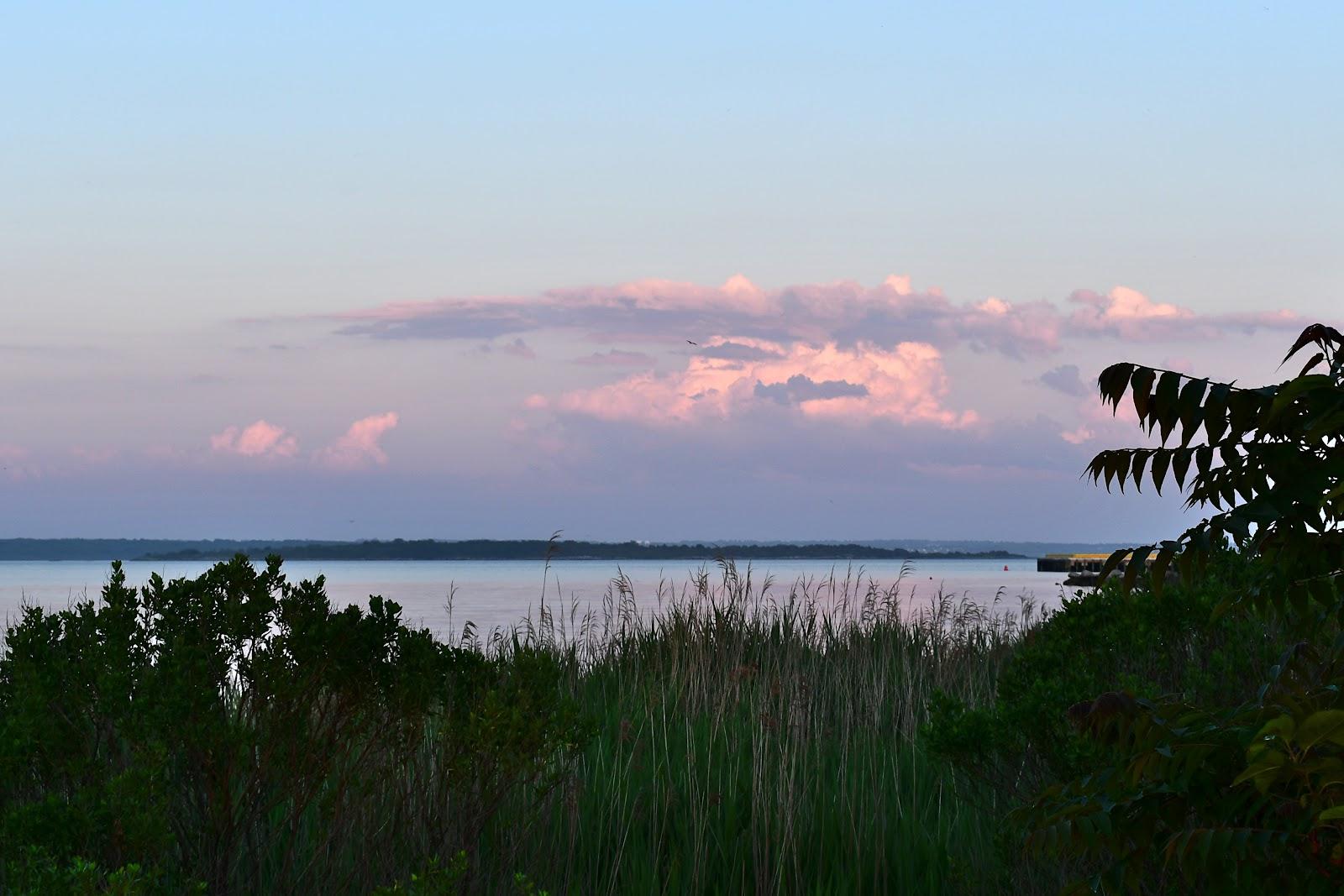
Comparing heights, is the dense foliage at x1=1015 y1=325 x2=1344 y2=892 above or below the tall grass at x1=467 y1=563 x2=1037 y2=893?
above

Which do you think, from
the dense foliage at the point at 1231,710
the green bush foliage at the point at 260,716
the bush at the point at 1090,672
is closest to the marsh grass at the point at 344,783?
the green bush foliage at the point at 260,716

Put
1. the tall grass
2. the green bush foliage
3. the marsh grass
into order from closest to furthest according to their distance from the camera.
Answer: the marsh grass, the green bush foliage, the tall grass

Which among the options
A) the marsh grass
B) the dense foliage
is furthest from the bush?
the dense foliage

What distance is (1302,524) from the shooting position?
3.34 m

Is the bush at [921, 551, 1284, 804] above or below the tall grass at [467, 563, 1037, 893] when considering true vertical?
above

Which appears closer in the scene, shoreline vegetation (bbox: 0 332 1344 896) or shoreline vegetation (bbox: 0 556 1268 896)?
shoreline vegetation (bbox: 0 332 1344 896)

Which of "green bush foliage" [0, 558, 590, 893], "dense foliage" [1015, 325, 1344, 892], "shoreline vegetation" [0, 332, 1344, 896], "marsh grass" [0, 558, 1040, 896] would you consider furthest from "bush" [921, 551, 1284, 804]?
"dense foliage" [1015, 325, 1344, 892]

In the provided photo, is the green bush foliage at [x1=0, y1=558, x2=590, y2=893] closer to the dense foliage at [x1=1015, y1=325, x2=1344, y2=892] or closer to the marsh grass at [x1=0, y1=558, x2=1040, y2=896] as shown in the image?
the marsh grass at [x1=0, y1=558, x2=1040, y2=896]

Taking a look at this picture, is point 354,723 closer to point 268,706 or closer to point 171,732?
point 268,706

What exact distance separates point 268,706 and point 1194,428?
13.9 ft

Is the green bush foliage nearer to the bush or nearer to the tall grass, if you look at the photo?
the tall grass

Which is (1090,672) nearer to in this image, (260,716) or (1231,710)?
(1231,710)

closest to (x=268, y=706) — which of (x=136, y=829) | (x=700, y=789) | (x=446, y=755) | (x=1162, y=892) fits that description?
(x=446, y=755)

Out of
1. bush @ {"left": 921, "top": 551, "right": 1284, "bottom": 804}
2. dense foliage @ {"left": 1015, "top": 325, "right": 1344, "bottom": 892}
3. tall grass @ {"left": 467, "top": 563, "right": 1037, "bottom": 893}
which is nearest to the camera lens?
dense foliage @ {"left": 1015, "top": 325, "right": 1344, "bottom": 892}
